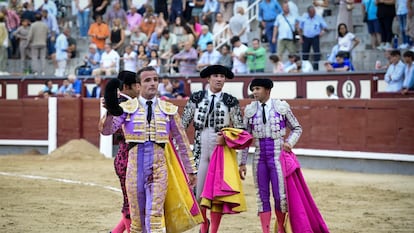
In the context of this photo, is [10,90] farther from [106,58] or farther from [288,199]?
[288,199]

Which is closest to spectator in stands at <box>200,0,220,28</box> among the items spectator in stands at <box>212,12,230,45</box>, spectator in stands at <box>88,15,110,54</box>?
spectator in stands at <box>212,12,230,45</box>

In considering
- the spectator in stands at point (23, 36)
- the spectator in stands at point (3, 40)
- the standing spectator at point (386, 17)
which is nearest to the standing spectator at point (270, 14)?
the standing spectator at point (386, 17)

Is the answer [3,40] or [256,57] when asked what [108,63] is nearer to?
[3,40]

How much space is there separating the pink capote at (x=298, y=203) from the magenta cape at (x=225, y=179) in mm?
360

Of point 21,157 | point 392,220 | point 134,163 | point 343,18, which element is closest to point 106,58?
point 21,157

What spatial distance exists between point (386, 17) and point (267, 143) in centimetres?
794

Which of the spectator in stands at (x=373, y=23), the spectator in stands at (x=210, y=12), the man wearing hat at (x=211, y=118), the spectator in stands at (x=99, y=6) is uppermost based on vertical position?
the spectator in stands at (x=99, y=6)

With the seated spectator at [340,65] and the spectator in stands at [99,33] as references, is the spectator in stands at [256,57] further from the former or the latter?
the spectator in stands at [99,33]

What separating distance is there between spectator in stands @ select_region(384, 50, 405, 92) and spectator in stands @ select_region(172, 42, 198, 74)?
3.67 meters

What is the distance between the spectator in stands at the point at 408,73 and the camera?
44.7 feet

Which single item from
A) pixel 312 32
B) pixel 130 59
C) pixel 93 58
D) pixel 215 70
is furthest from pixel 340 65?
pixel 215 70

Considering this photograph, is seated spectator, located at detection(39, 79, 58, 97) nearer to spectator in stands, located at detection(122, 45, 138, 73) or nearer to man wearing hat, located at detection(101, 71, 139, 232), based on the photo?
spectator in stands, located at detection(122, 45, 138, 73)

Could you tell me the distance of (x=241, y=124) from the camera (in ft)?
25.9

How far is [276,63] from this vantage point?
16.3 metres
